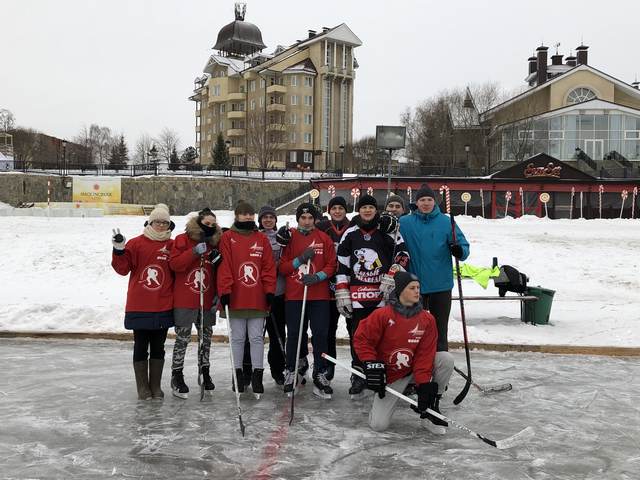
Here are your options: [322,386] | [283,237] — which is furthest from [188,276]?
[322,386]

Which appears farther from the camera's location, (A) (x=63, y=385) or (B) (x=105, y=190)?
(B) (x=105, y=190)

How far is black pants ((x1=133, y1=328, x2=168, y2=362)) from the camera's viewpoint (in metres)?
5.99

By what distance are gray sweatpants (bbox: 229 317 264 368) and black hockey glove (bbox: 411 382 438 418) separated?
178 centimetres

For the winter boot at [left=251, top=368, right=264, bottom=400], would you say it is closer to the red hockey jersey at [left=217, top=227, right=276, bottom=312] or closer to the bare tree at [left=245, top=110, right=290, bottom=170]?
the red hockey jersey at [left=217, top=227, right=276, bottom=312]

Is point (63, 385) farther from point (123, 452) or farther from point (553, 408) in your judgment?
point (553, 408)

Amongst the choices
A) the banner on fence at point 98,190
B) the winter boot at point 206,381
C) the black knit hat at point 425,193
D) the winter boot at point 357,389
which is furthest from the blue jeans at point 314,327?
the banner on fence at point 98,190

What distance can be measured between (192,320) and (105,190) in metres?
38.8

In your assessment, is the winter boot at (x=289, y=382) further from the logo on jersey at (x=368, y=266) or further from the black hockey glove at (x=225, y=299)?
the logo on jersey at (x=368, y=266)

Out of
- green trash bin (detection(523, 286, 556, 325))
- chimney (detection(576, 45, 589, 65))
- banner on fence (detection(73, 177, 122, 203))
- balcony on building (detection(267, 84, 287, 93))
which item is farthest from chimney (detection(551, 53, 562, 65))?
green trash bin (detection(523, 286, 556, 325))

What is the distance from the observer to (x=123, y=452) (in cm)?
460

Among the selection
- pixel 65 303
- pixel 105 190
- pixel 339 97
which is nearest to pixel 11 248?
pixel 65 303

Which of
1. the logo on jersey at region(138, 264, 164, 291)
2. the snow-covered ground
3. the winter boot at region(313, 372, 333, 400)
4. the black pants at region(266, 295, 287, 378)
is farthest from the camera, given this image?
the snow-covered ground

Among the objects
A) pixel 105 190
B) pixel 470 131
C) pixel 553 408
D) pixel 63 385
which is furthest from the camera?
pixel 470 131

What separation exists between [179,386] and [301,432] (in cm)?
164
